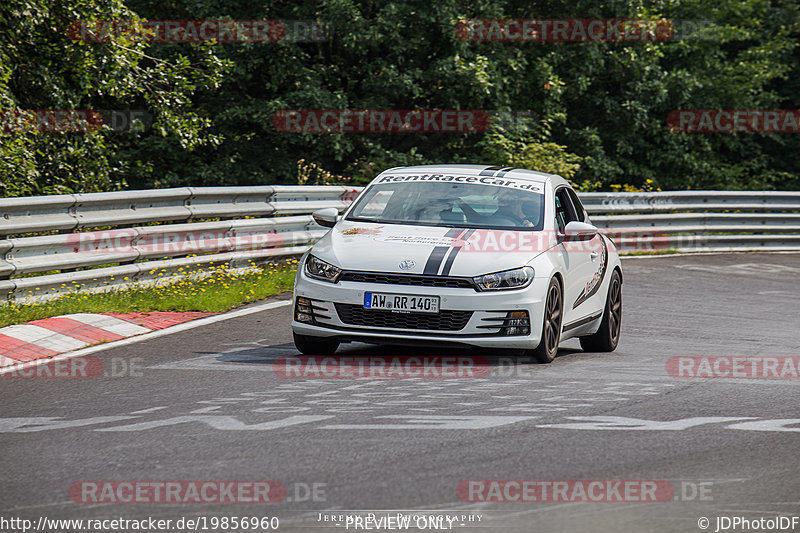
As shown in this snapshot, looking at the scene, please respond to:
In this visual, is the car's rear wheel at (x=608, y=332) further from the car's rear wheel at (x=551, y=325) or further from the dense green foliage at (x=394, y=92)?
the dense green foliage at (x=394, y=92)

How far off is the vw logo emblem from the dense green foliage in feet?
31.3

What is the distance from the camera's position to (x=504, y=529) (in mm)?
4719

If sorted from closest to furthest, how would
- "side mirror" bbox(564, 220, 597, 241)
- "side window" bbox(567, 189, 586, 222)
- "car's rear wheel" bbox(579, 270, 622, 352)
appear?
"side mirror" bbox(564, 220, 597, 241) < "car's rear wheel" bbox(579, 270, 622, 352) < "side window" bbox(567, 189, 586, 222)

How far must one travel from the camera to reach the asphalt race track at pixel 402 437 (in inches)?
198

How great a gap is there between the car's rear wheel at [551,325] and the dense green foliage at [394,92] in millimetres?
9771

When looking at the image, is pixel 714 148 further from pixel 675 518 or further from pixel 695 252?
pixel 675 518

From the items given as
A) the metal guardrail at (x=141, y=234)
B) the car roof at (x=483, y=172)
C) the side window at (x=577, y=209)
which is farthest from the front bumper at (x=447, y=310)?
the metal guardrail at (x=141, y=234)

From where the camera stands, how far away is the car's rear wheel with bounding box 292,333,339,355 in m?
9.55

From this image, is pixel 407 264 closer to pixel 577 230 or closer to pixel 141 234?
pixel 577 230

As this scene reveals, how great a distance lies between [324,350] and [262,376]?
3.75 ft

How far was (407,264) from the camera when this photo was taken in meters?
9.08

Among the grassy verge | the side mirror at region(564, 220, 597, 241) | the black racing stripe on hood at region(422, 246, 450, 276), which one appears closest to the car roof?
the side mirror at region(564, 220, 597, 241)

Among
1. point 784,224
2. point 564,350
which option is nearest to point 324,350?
point 564,350

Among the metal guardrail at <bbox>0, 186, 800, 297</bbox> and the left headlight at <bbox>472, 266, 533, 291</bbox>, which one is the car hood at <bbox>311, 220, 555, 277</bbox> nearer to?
the left headlight at <bbox>472, 266, 533, 291</bbox>
